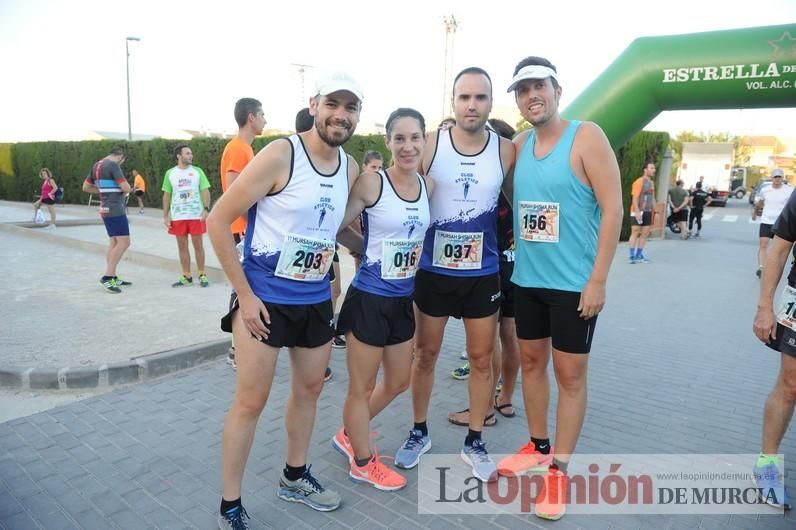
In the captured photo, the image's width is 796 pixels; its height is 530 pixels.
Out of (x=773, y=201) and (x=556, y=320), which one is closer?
(x=556, y=320)

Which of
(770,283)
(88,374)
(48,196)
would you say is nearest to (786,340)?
(770,283)

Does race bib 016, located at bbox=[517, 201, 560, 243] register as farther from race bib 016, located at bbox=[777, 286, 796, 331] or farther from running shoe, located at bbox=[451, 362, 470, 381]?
running shoe, located at bbox=[451, 362, 470, 381]

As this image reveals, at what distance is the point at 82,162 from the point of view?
82.7ft

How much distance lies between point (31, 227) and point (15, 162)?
16.5 meters

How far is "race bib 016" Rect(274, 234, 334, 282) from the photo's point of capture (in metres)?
2.40

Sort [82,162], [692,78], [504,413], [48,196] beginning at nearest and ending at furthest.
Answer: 1. [504,413]
2. [692,78]
3. [48,196]
4. [82,162]

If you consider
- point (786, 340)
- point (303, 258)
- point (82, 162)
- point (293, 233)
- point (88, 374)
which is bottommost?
point (88, 374)

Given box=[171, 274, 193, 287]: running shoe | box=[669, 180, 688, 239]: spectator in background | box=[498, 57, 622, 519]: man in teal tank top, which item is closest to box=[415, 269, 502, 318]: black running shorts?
box=[498, 57, 622, 519]: man in teal tank top

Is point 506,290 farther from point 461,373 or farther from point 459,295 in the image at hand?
point 461,373

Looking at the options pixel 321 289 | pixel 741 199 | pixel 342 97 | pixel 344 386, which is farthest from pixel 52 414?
pixel 741 199

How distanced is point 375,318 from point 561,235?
1044mm

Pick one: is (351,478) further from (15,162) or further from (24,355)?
(15,162)

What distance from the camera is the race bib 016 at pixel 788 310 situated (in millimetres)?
2662

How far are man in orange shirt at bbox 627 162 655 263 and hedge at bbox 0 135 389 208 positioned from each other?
41.6 ft
